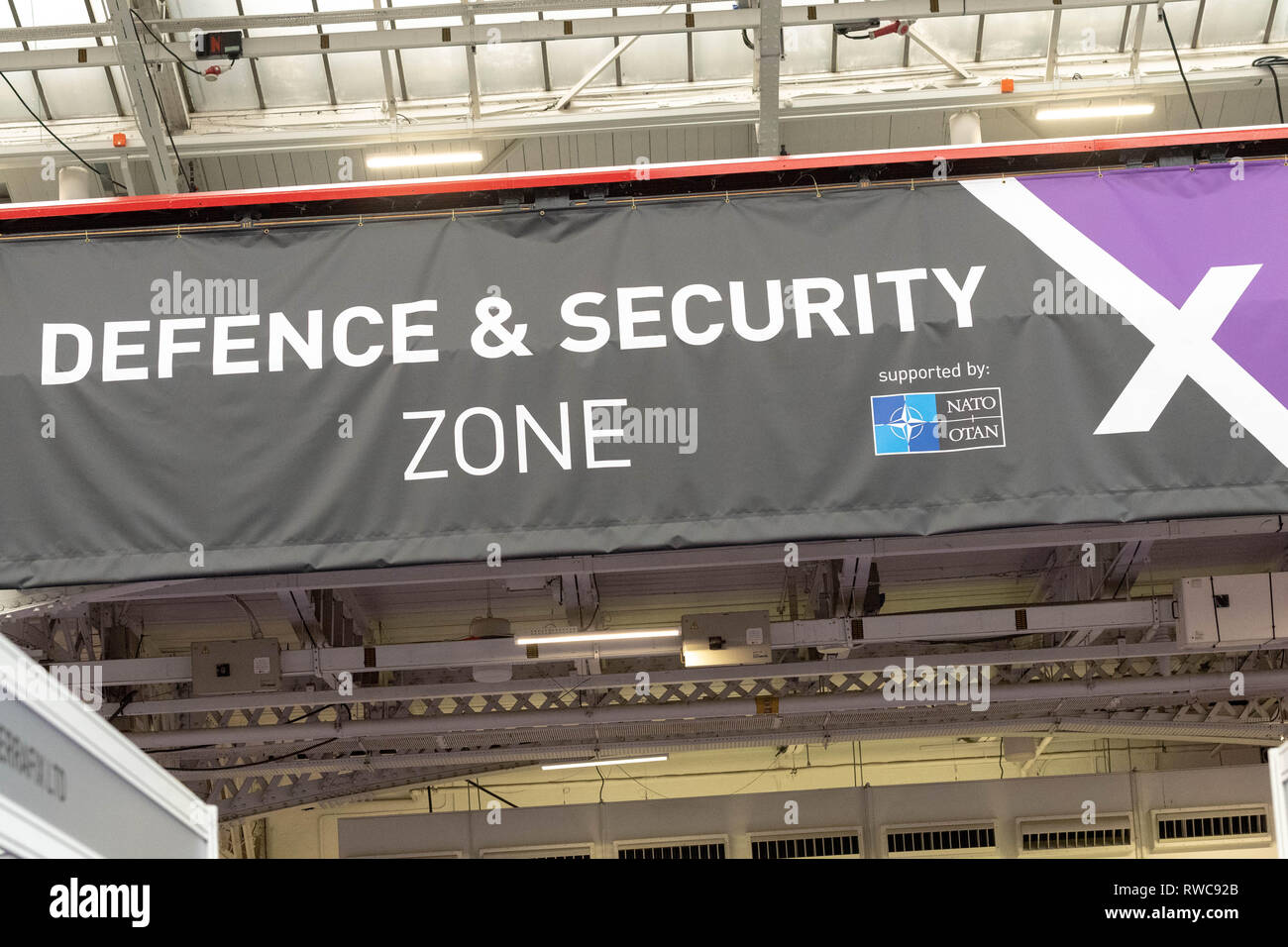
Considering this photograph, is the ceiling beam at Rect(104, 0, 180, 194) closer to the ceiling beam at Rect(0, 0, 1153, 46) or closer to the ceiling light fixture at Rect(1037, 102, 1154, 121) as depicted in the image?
the ceiling beam at Rect(0, 0, 1153, 46)

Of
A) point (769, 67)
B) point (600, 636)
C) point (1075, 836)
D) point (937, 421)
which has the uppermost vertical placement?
point (769, 67)

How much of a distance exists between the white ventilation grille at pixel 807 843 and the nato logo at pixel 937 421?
11893 mm

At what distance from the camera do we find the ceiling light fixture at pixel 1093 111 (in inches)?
545

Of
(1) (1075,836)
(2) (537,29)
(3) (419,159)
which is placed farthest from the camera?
(1) (1075,836)

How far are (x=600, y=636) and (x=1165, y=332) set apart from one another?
6.65 metres

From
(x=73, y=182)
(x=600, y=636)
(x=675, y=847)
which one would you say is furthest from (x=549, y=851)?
(x=73, y=182)

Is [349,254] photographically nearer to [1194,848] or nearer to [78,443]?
[78,443]

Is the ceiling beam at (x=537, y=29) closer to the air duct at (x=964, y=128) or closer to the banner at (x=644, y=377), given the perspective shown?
the air duct at (x=964, y=128)

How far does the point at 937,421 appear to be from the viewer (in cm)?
838

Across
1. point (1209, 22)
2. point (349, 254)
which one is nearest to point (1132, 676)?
Answer: point (1209, 22)

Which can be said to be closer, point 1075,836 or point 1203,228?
point 1203,228

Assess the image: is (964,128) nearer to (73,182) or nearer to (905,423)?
(905,423)

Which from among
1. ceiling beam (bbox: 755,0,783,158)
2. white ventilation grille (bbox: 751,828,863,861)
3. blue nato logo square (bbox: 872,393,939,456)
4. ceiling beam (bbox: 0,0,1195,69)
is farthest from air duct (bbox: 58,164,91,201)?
white ventilation grille (bbox: 751,828,863,861)

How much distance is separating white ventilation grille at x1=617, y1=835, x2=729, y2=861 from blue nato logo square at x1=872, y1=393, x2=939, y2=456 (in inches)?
464
